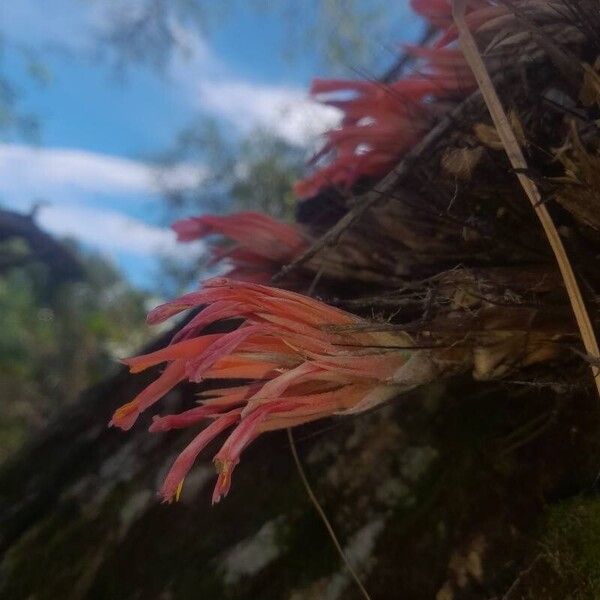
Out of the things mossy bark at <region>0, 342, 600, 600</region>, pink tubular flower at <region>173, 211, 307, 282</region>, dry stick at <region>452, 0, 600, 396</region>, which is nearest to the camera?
dry stick at <region>452, 0, 600, 396</region>

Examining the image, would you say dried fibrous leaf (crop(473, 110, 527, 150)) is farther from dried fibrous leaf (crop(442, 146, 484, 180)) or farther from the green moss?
the green moss

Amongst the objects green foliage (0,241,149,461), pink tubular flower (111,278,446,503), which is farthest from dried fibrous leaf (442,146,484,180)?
green foliage (0,241,149,461)

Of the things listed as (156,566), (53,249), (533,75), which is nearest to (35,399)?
(53,249)

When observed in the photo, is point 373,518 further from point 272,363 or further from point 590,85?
point 590,85

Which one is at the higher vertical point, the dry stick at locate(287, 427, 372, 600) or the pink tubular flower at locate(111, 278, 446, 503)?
the pink tubular flower at locate(111, 278, 446, 503)

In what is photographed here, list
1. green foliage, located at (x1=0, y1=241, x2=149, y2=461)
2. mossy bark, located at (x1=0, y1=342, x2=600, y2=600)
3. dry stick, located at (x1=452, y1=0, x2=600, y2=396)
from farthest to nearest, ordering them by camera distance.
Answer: green foliage, located at (x1=0, y1=241, x2=149, y2=461) → mossy bark, located at (x1=0, y1=342, x2=600, y2=600) → dry stick, located at (x1=452, y1=0, x2=600, y2=396)

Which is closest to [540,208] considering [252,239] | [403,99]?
[403,99]

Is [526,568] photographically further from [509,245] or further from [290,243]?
[290,243]
